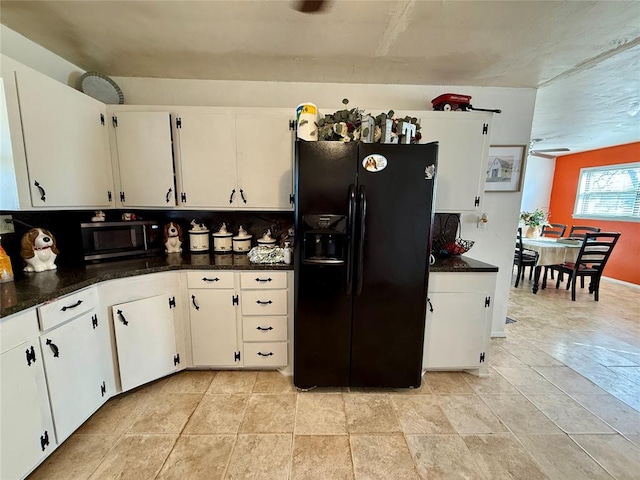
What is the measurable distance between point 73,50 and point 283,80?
5.20 feet

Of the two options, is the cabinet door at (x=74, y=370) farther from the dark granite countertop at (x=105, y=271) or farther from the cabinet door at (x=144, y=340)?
the dark granite countertop at (x=105, y=271)

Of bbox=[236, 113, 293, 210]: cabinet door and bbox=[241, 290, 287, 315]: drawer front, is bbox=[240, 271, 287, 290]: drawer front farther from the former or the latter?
bbox=[236, 113, 293, 210]: cabinet door

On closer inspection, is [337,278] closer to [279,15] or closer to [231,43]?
[279,15]

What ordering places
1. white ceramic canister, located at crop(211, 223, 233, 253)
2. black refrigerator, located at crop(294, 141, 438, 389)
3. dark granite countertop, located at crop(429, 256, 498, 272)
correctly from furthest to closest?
white ceramic canister, located at crop(211, 223, 233, 253), dark granite countertop, located at crop(429, 256, 498, 272), black refrigerator, located at crop(294, 141, 438, 389)

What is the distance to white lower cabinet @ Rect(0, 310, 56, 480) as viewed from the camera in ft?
3.76

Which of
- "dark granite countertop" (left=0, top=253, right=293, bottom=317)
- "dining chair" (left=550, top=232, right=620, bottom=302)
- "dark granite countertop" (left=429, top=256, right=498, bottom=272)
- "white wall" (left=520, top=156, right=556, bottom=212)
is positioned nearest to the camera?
"dark granite countertop" (left=0, top=253, right=293, bottom=317)

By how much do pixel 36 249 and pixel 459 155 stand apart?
316cm

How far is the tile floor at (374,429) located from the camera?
4.58 ft

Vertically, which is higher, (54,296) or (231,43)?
(231,43)

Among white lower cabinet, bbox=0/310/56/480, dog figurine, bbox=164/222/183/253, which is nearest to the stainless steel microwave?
dog figurine, bbox=164/222/183/253

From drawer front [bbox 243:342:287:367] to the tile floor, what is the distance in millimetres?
126

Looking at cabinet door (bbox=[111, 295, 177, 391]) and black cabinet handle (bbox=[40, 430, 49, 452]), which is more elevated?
cabinet door (bbox=[111, 295, 177, 391])

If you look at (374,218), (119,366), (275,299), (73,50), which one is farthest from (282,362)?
(73,50)

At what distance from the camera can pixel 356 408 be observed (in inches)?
71.7
